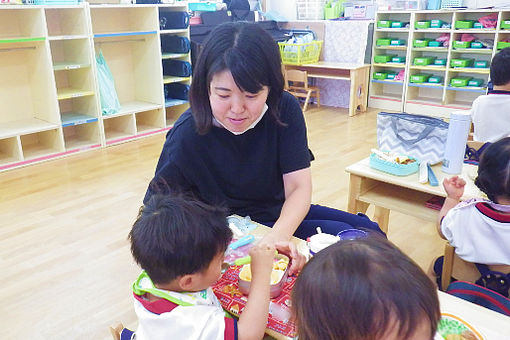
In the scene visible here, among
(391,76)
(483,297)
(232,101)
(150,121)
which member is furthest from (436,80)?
(232,101)

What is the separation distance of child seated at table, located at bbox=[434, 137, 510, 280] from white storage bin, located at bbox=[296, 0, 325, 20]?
4.86 metres

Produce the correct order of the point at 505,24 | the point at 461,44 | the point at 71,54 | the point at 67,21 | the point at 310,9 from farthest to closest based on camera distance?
1. the point at 310,9
2. the point at 461,44
3. the point at 505,24
4. the point at 71,54
5. the point at 67,21

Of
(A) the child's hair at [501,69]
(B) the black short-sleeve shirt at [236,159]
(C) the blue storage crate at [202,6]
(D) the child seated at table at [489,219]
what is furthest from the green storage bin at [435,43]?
(B) the black short-sleeve shirt at [236,159]

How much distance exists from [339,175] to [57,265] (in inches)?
A: 81.4

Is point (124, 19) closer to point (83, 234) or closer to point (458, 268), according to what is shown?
point (83, 234)

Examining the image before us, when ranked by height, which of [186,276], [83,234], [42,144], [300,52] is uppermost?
[300,52]

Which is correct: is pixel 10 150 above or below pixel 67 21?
below

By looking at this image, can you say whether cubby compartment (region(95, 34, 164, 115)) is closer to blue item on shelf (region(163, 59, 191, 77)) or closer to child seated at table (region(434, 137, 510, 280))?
blue item on shelf (region(163, 59, 191, 77))

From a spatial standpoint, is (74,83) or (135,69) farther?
(135,69)

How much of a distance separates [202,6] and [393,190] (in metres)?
3.78

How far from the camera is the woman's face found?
1172mm


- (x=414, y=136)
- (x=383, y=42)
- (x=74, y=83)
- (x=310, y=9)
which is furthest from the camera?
(x=310, y=9)

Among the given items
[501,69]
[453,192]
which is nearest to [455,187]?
[453,192]

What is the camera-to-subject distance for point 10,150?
12.4ft
